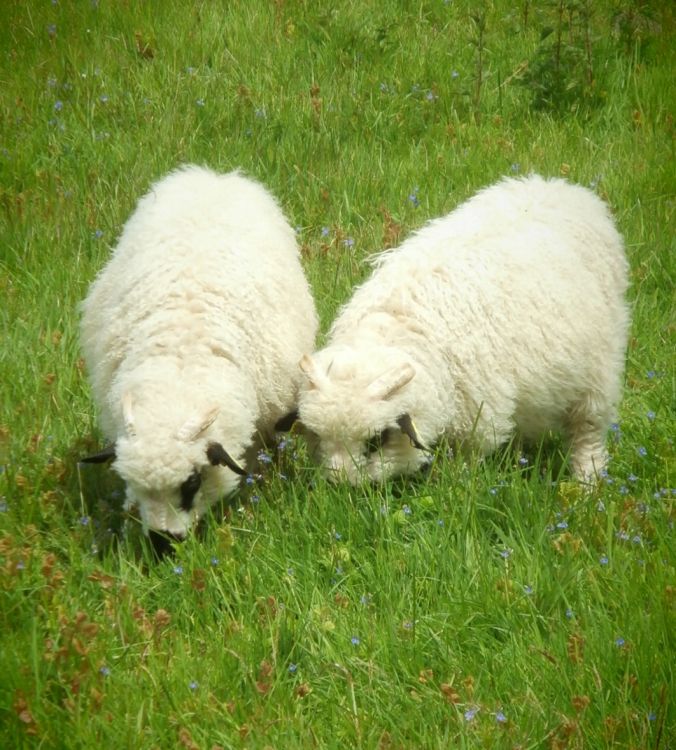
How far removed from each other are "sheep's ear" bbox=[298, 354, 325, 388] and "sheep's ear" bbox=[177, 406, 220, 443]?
0.45 m

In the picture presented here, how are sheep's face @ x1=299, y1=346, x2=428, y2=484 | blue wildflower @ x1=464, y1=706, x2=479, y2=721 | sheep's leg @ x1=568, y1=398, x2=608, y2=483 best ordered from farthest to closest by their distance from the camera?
1. sheep's leg @ x1=568, y1=398, x2=608, y2=483
2. sheep's face @ x1=299, y1=346, x2=428, y2=484
3. blue wildflower @ x1=464, y1=706, x2=479, y2=721

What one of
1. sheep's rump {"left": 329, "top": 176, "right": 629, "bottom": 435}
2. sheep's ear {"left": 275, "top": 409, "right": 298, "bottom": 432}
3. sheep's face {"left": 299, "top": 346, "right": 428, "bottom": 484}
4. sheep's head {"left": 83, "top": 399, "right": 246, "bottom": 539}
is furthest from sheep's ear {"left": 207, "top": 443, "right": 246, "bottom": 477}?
sheep's rump {"left": 329, "top": 176, "right": 629, "bottom": 435}

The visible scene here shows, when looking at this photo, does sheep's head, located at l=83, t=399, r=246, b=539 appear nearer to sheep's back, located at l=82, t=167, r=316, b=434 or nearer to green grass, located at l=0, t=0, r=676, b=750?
green grass, located at l=0, t=0, r=676, b=750

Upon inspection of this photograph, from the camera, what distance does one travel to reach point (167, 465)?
3867mm

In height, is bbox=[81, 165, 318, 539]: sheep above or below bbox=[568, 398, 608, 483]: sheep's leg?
above

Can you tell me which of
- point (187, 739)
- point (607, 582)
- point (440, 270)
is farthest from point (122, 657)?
point (440, 270)

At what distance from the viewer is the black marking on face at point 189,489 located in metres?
3.96

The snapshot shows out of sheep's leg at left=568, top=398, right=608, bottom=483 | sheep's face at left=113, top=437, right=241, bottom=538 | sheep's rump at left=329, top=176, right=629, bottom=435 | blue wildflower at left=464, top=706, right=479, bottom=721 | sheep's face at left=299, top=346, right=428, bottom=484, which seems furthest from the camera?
sheep's leg at left=568, top=398, right=608, bottom=483

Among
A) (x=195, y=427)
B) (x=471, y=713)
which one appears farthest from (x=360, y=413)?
(x=471, y=713)

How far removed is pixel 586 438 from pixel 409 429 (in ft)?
3.76

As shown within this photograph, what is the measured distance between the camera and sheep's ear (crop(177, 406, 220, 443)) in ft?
12.8

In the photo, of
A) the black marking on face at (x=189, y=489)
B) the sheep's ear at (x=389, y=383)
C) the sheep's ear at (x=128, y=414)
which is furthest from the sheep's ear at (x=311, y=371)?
the sheep's ear at (x=128, y=414)

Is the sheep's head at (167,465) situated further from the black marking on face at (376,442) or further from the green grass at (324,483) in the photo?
the black marking on face at (376,442)

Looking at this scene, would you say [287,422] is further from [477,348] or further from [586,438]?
[586,438]
